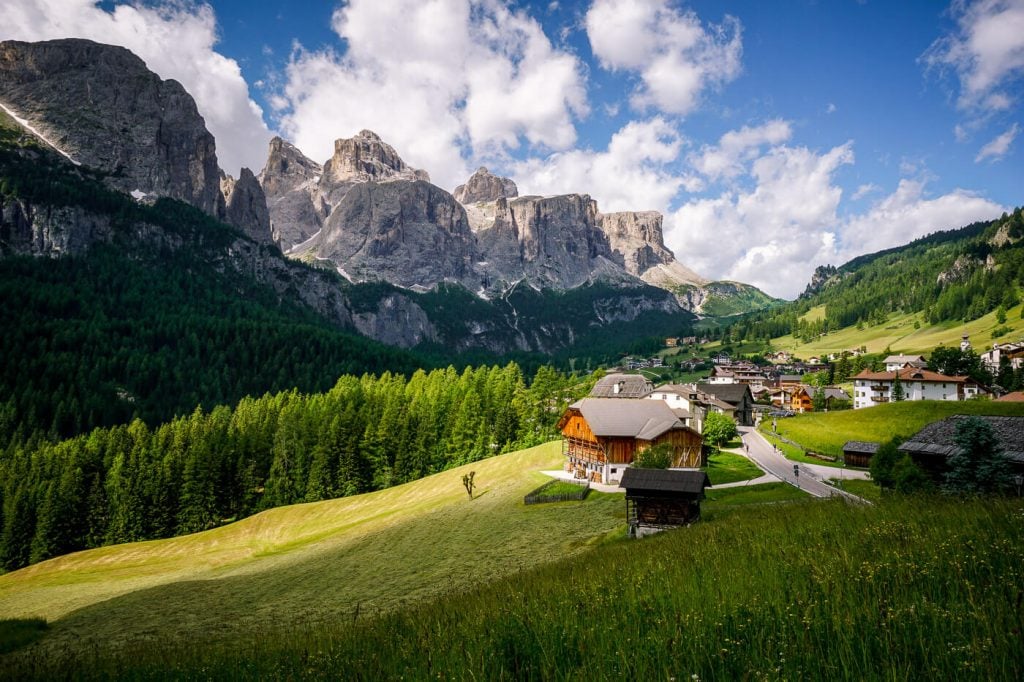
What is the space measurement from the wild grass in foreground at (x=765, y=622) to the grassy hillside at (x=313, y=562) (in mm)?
10093

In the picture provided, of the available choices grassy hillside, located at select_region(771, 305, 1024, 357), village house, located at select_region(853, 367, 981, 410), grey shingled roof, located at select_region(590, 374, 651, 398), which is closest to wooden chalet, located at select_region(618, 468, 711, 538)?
grey shingled roof, located at select_region(590, 374, 651, 398)

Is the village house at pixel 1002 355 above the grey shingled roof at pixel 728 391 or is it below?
above

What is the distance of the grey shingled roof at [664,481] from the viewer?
34.7m

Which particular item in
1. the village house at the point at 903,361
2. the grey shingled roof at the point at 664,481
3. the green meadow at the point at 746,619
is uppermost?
the village house at the point at 903,361

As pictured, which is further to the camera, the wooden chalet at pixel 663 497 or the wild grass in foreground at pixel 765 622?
the wooden chalet at pixel 663 497

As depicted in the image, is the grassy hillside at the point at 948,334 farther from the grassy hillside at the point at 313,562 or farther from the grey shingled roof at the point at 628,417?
the grassy hillside at the point at 313,562

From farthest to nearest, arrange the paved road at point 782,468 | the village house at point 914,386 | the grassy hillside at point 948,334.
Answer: the grassy hillside at point 948,334
the village house at point 914,386
the paved road at point 782,468

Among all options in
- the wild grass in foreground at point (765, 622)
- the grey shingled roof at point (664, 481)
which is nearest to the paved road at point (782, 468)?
the grey shingled roof at point (664, 481)

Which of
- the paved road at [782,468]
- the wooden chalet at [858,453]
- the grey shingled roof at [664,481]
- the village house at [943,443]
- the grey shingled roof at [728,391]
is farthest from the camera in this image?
the grey shingled roof at [728,391]

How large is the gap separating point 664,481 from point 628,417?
28.3 meters

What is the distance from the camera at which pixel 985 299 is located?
566 ft

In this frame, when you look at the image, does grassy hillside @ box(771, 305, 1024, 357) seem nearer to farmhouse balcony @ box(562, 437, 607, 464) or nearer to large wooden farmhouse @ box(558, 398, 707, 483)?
large wooden farmhouse @ box(558, 398, 707, 483)

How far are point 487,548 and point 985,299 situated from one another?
217212mm

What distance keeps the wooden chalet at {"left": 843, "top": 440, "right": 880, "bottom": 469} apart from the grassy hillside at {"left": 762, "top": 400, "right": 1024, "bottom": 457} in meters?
4.38
